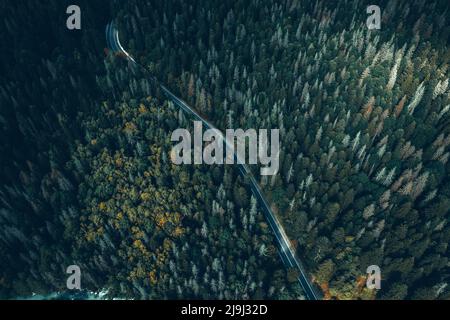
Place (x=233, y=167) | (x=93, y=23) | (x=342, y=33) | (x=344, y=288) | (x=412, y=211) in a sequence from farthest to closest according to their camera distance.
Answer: (x=93, y=23), (x=342, y=33), (x=233, y=167), (x=412, y=211), (x=344, y=288)

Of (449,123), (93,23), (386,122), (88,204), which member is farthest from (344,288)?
(93,23)

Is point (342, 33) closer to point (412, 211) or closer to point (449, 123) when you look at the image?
point (449, 123)

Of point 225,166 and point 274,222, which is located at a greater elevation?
point 225,166

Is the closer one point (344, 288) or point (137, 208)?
point (344, 288)

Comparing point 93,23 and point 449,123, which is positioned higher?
point 93,23

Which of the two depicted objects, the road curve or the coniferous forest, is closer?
the road curve

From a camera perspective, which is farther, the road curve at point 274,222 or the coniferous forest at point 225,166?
the coniferous forest at point 225,166

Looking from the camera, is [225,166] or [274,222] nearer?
[274,222]

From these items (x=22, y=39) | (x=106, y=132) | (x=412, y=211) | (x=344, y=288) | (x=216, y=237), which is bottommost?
(x=344, y=288)
